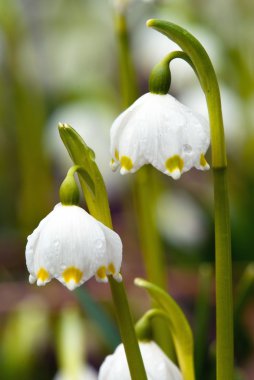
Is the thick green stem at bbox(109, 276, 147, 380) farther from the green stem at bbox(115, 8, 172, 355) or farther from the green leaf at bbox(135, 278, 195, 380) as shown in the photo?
the green stem at bbox(115, 8, 172, 355)

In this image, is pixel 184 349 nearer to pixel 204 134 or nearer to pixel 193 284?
pixel 204 134

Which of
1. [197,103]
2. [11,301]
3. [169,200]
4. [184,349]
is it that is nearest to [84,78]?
[169,200]

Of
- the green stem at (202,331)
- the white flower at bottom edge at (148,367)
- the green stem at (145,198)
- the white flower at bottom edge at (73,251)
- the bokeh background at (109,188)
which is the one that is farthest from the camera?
the bokeh background at (109,188)

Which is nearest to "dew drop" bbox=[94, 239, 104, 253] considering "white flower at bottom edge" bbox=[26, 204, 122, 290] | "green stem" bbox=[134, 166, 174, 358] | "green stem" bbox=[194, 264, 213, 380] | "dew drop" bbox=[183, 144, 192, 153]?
"white flower at bottom edge" bbox=[26, 204, 122, 290]

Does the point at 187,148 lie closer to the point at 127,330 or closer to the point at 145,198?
the point at 127,330

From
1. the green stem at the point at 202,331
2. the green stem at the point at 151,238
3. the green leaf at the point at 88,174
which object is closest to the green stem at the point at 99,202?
the green leaf at the point at 88,174

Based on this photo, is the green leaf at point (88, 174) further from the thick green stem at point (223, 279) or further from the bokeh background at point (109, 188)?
the bokeh background at point (109, 188)

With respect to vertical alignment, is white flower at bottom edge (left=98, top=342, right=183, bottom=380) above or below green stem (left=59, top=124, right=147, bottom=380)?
below
